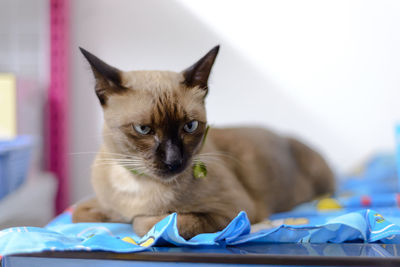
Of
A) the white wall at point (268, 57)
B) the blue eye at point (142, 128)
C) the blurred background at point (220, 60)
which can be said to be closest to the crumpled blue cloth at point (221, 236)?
the blue eye at point (142, 128)

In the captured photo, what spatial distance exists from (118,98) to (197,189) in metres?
0.34

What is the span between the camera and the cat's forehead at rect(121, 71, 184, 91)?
107 centimetres

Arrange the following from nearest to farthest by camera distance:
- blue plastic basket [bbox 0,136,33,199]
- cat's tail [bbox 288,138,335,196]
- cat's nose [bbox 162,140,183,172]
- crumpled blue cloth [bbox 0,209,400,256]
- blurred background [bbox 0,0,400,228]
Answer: crumpled blue cloth [bbox 0,209,400,256]
cat's nose [bbox 162,140,183,172]
blue plastic basket [bbox 0,136,33,199]
cat's tail [bbox 288,138,335,196]
blurred background [bbox 0,0,400,228]

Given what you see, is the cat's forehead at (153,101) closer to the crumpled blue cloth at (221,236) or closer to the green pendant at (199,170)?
the green pendant at (199,170)

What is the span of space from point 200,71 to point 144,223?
1.47 ft

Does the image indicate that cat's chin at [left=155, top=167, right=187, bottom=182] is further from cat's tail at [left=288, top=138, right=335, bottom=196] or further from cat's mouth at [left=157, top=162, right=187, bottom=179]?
cat's tail at [left=288, top=138, right=335, bottom=196]

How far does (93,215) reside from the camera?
4.20 ft

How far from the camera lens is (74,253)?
85 cm

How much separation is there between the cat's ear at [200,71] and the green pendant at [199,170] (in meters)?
0.22

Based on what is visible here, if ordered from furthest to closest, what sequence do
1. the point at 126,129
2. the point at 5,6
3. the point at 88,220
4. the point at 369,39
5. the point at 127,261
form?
1. the point at 369,39
2. the point at 5,6
3. the point at 88,220
4. the point at 126,129
5. the point at 127,261

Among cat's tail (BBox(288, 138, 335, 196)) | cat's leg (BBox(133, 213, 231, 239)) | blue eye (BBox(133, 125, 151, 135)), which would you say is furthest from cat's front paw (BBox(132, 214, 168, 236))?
cat's tail (BBox(288, 138, 335, 196))

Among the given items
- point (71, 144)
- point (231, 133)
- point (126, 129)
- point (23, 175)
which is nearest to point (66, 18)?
point (71, 144)

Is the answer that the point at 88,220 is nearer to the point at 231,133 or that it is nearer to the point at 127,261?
the point at 127,261

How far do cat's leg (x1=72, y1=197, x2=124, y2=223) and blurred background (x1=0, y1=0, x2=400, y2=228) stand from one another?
707 millimetres
